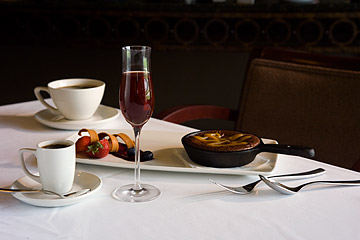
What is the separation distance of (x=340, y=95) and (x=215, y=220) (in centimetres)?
100

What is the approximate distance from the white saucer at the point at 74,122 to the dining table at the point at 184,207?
23 centimetres

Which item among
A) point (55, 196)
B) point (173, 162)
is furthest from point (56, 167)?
point (173, 162)

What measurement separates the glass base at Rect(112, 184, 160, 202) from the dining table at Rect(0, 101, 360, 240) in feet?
0.05

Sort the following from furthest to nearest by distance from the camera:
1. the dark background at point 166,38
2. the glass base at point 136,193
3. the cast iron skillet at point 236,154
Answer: the dark background at point 166,38
the cast iron skillet at point 236,154
the glass base at point 136,193

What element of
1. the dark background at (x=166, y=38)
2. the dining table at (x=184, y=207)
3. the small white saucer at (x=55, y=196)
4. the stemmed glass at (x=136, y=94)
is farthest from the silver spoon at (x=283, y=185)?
the dark background at (x=166, y=38)

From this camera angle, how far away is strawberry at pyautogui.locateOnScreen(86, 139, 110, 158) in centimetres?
112

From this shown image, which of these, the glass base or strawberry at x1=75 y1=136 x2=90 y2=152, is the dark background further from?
the glass base

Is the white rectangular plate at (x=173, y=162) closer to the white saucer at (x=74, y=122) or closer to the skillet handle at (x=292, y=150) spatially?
the skillet handle at (x=292, y=150)

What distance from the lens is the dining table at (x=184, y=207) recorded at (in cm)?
82

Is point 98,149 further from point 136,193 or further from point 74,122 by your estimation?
point 74,122

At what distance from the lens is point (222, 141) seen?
1123mm

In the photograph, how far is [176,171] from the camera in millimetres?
1095

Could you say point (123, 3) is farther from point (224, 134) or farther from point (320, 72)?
point (224, 134)

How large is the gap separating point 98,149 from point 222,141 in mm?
289
